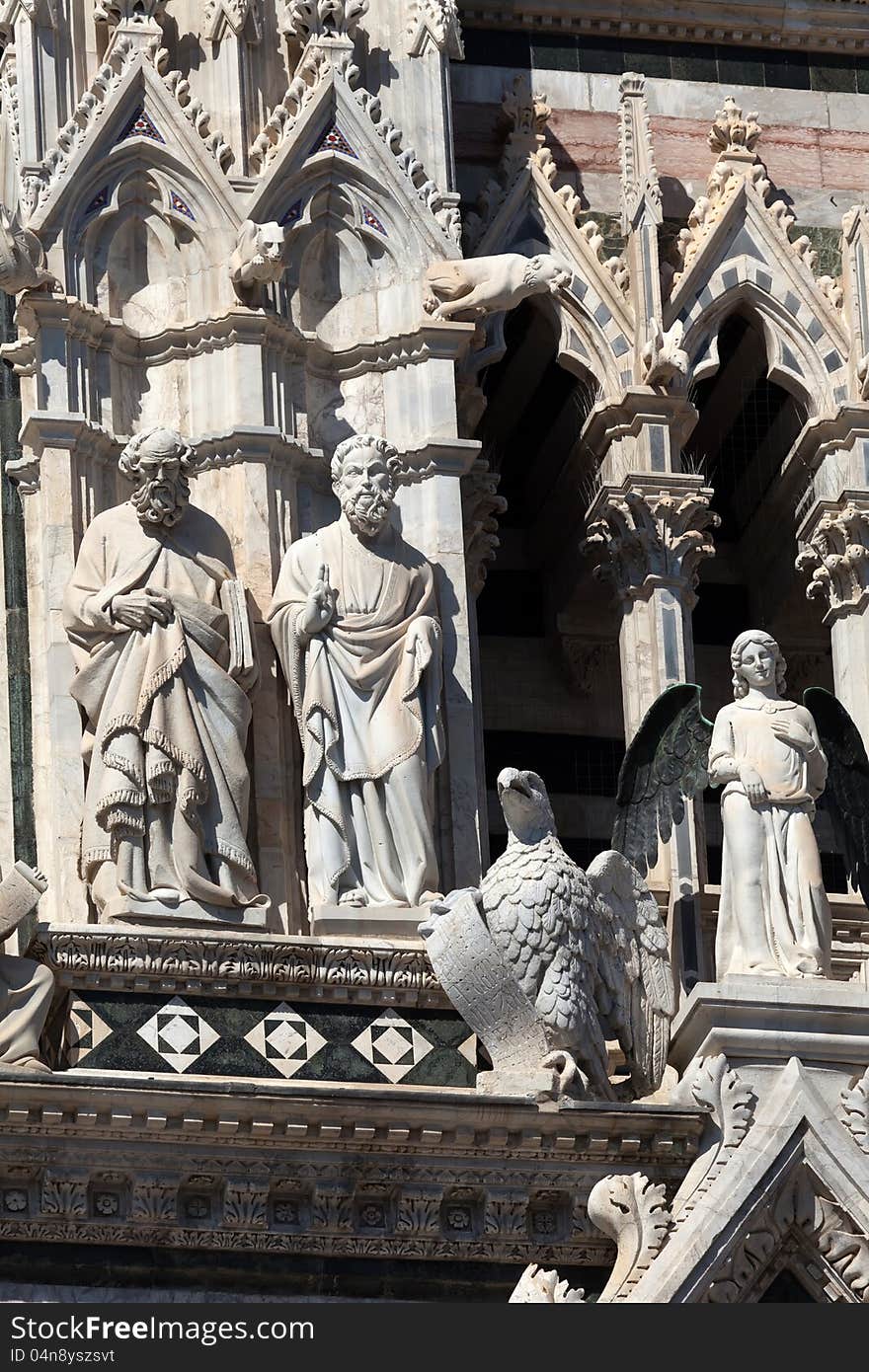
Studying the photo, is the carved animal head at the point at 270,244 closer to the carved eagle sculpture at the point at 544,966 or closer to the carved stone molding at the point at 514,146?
the carved stone molding at the point at 514,146

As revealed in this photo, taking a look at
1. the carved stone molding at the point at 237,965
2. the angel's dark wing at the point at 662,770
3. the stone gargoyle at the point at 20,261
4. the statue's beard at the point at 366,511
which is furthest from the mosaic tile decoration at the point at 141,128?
the carved stone molding at the point at 237,965

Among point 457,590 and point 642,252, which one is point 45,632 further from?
point 642,252

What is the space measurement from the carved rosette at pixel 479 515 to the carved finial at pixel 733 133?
2.38 meters

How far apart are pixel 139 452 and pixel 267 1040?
285 centimetres

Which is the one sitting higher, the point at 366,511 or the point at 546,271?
the point at 546,271

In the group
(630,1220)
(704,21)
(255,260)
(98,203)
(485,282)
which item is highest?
(704,21)

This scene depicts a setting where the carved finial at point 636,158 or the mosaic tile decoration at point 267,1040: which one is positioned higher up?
the carved finial at point 636,158

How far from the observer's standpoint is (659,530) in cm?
2597

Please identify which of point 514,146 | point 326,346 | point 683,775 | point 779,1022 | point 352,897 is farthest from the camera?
point 514,146

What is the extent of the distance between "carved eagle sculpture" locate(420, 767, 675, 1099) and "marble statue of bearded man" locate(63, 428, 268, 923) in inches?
44.5

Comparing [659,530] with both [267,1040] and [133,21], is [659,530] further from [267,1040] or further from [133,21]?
[267,1040]

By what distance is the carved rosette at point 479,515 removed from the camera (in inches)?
1011

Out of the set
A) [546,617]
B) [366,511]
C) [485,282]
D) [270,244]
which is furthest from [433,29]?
[546,617]

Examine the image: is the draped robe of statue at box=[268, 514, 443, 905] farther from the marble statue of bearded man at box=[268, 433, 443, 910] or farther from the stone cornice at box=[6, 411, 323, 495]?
the stone cornice at box=[6, 411, 323, 495]
